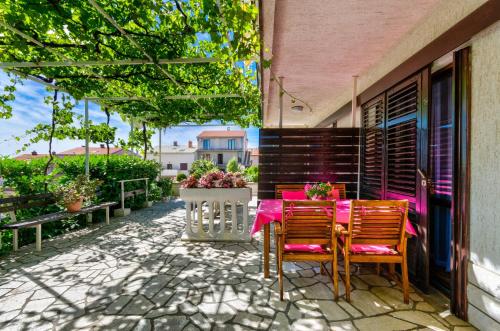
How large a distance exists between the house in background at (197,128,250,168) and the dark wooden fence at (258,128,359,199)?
3154 centimetres

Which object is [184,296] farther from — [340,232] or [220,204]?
[220,204]

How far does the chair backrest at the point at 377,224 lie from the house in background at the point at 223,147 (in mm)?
33841

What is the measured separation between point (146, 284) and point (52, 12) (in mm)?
3475

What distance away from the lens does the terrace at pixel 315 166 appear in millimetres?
2166

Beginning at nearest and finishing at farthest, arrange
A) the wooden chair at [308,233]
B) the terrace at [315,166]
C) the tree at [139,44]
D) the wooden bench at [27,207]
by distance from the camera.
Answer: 1. the terrace at [315,166]
2. the wooden chair at [308,233]
3. the tree at [139,44]
4. the wooden bench at [27,207]

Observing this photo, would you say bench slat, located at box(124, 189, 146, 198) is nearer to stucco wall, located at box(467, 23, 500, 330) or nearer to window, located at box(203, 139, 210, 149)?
stucco wall, located at box(467, 23, 500, 330)

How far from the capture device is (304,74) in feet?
14.5

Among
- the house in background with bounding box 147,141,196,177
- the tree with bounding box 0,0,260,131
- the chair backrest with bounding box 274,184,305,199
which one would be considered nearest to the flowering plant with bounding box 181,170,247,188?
the chair backrest with bounding box 274,184,305,199

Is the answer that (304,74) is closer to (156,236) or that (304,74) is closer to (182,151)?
(156,236)

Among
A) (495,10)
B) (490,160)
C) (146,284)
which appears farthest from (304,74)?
(146,284)

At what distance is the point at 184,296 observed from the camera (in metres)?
A: 2.67

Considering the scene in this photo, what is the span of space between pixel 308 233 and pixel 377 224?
2.33 ft

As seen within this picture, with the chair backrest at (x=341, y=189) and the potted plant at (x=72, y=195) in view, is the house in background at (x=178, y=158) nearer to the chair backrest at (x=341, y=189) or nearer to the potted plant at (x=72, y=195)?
the potted plant at (x=72, y=195)

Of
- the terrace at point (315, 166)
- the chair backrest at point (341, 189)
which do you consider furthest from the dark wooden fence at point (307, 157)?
the chair backrest at point (341, 189)
